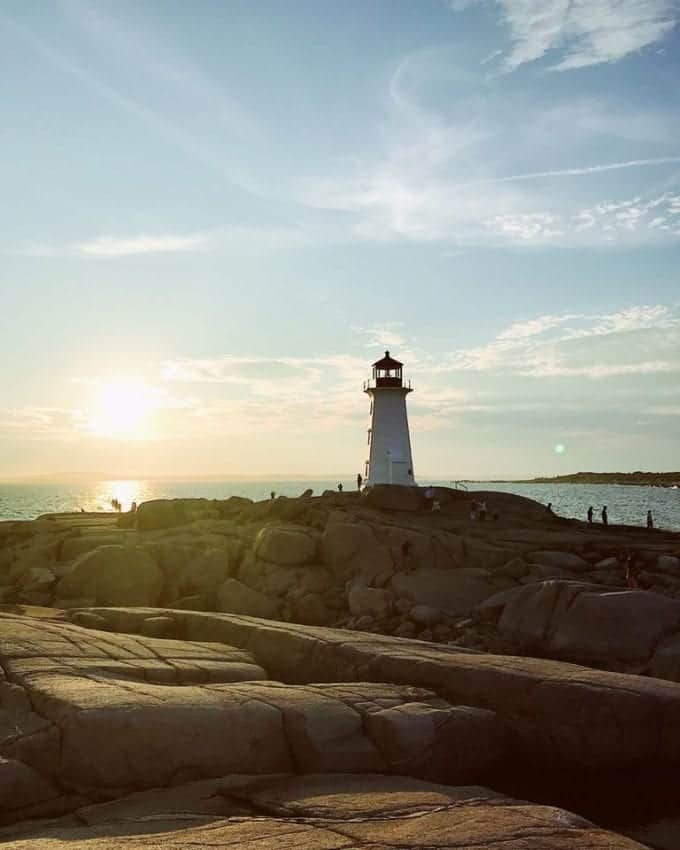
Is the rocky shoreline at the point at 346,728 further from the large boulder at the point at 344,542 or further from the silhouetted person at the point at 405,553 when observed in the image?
the large boulder at the point at 344,542

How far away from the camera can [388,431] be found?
151ft

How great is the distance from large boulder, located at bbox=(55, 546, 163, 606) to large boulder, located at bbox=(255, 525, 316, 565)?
11.6 feet

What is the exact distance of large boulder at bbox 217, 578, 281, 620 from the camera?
21.7 metres

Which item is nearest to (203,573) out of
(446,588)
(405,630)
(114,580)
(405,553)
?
(114,580)

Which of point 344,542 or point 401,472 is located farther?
point 401,472

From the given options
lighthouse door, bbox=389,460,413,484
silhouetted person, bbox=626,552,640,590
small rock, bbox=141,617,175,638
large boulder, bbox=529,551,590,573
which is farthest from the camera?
lighthouse door, bbox=389,460,413,484

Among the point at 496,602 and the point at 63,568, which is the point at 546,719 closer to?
the point at 496,602

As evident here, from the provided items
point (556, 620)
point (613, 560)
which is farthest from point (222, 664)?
point (613, 560)

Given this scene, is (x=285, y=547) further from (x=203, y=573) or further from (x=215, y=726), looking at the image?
(x=215, y=726)

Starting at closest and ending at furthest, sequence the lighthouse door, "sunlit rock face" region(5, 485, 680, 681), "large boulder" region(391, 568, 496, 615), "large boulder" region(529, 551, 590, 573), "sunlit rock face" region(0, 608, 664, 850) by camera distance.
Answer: "sunlit rock face" region(0, 608, 664, 850)
"sunlit rock face" region(5, 485, 680, 681)
"large boulder" region(391, 568, 496, 615)
"large boulder" region(529, 551, 590, 573)
the lighthouse door

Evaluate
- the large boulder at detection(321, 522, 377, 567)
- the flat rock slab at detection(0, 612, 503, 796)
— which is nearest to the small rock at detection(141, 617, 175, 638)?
the flat rock slab at detection(0, 612, 503, 796)

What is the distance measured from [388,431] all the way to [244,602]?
2516 centimetres

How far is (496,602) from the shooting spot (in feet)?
62.8

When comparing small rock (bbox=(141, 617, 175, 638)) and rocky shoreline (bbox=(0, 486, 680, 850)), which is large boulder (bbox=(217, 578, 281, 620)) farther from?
small rock (bbox=(141, 617, 175, 638))
